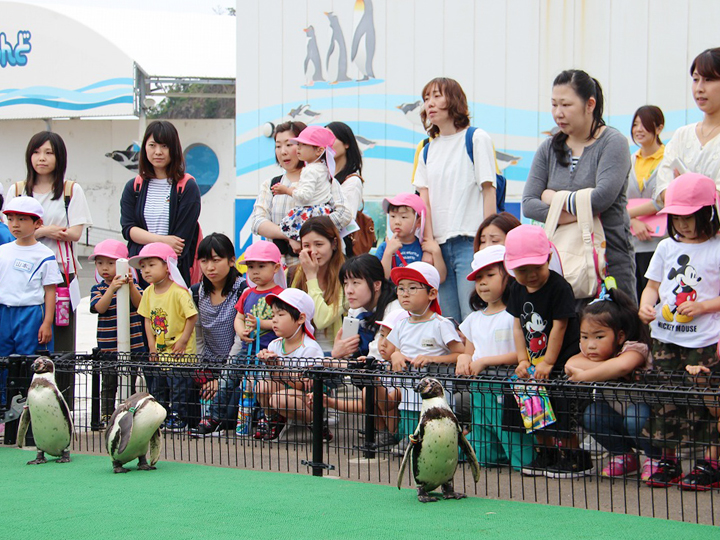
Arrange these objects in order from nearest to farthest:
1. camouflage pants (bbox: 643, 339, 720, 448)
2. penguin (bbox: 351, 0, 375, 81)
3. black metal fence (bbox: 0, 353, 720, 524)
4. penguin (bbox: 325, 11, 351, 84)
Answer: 1. camouflage pants (bbox: 643, 339, 720, 448)
2. black metal fence (bbox: 0, 353, 720, 524)
3. penguin (bbox: 351, 0, 375, 81)
4. penguin (bbox: 325, 11, 351, 84)

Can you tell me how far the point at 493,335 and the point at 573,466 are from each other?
1070 mm

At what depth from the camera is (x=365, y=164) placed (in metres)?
8.55

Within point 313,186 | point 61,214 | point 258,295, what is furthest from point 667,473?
point 61,214

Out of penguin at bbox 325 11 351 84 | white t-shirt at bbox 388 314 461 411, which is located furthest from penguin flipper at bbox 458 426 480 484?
penguin at bbox 325 11 351 84

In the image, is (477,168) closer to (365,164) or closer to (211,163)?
(365,164)

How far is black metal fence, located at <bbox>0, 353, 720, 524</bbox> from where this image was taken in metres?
3.43

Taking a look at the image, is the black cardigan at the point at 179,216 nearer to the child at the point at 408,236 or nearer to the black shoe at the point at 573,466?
the child at the point at 408,236

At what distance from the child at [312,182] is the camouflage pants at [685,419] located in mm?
2806

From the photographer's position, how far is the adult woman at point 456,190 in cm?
552

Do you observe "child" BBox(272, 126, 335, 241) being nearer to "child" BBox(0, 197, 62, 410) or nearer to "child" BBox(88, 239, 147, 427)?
"child" BBox(88, 239, 147, 427)

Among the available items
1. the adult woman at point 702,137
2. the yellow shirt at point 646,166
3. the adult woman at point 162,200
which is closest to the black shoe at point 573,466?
the adult woman at point 702,137

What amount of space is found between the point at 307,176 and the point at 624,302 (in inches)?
98.7

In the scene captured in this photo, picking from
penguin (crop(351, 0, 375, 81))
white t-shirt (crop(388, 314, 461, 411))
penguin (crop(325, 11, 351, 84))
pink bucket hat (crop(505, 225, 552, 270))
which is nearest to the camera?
pink bucket hat (crop(505, 225, 552, 270))

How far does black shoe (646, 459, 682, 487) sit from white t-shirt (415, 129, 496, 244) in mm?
2278
